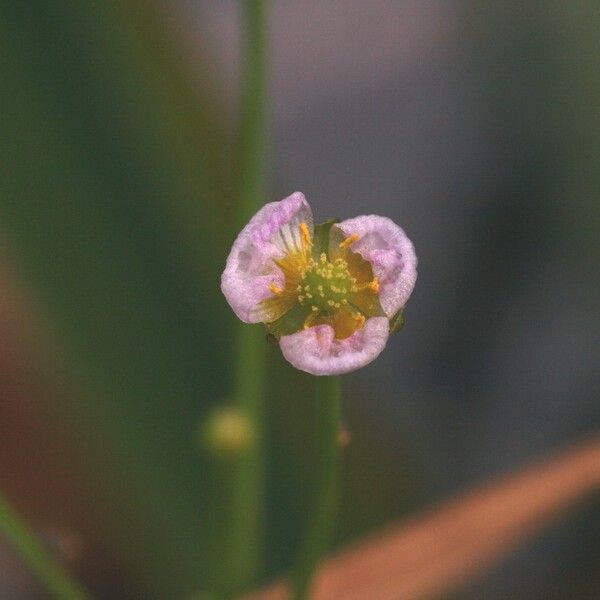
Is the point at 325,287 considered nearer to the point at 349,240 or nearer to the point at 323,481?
the point at 349,240

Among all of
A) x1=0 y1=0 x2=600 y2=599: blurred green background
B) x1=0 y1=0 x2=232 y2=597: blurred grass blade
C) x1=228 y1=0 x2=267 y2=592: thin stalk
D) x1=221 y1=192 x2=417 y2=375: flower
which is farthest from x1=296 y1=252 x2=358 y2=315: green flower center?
x1=0 y1=0 x2=232 y2=597: blurred grass blade

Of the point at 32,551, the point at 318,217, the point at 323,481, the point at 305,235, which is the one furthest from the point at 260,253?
the point at 318,217

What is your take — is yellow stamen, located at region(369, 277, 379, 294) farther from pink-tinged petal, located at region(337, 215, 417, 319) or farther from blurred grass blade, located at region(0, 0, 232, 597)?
blurred grass blade, located at region(0, 0, 232, 597)

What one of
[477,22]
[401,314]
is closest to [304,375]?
[401,314]

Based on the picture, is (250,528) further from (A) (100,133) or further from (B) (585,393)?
(B) (585,393)

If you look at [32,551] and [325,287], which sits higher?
[325,287]
